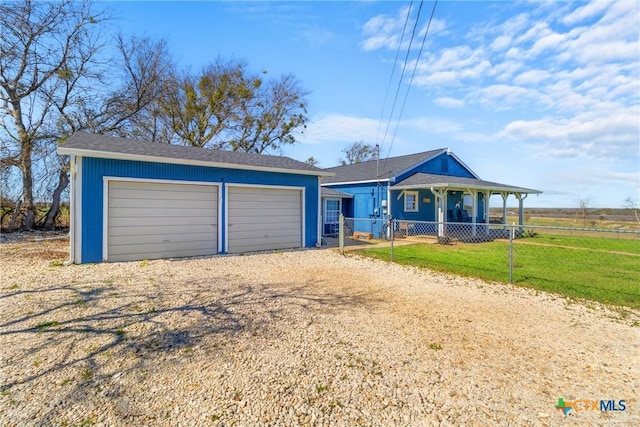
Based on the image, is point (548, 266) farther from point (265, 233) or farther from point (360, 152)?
point (360, 152)

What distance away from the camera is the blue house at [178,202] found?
7.58 m

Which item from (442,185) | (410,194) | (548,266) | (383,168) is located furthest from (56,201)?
(548,266)

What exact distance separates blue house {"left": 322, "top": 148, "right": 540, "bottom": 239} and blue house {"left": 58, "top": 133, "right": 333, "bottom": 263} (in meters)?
4.87

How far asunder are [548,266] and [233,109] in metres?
20.4

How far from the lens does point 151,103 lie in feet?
63.3

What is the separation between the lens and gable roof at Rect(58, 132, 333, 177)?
24.6 ft

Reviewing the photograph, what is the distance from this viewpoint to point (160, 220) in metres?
8.52

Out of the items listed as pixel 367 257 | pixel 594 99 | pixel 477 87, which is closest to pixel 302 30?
pixel 477 87

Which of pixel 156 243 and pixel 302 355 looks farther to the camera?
pixel 156 243

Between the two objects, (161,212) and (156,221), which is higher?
(161,212)

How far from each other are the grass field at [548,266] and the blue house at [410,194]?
3.40 metres

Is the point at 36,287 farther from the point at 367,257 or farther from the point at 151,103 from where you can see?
the point at 151,103

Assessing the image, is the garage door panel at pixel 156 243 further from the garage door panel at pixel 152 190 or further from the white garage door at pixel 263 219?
the garage door panel at pixel 152 190

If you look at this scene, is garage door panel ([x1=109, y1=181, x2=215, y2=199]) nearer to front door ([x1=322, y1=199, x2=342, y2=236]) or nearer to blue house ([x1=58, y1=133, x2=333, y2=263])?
blue house ([x1=58, y1=133, x2=333, y2=263])
